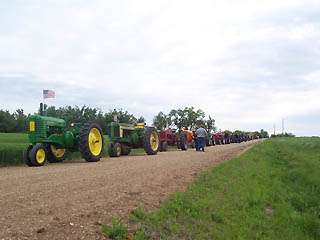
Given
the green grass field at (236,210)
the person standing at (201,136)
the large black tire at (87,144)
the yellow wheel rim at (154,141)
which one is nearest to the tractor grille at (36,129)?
the large black tire at (87,144)

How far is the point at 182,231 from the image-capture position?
947cm

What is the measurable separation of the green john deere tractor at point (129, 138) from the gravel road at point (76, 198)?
33.6 ft

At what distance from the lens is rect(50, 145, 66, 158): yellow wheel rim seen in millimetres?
20286


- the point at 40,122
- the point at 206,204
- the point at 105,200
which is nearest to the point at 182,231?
the point at 105,200

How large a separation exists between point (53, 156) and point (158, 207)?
36.6 feet

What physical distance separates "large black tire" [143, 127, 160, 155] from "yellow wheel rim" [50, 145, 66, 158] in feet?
20.6

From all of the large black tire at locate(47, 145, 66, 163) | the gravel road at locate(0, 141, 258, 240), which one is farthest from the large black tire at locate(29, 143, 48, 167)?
the gravel road at locate(0, 141, 258, 240)

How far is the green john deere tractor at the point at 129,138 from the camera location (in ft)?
84.3

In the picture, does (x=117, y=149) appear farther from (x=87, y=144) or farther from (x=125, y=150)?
(x=87, y=144)

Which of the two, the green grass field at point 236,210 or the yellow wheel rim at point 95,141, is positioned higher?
the yellow wheel rim at point 95,141

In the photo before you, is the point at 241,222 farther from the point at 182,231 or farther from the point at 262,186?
the point at 262,186

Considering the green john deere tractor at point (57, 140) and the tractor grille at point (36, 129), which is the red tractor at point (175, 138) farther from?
the tractor grille at point (36, 129)

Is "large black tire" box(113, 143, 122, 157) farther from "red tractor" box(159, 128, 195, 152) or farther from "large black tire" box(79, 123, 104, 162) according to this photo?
"red tractor" box(159, 128, 195, 152)

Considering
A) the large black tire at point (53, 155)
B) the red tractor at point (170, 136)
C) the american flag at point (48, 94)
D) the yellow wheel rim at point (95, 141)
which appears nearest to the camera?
the yellow wheel rim at point (95, 141)
